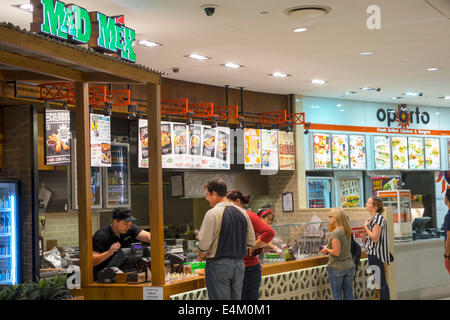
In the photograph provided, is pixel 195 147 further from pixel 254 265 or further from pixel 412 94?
pixel 412 94

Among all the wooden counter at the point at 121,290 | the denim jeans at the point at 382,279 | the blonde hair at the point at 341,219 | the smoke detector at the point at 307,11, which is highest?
the smoke detector at the point at 307,11

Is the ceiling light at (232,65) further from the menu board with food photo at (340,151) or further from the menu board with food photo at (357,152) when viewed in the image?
the menu board with food photo at (357,152)

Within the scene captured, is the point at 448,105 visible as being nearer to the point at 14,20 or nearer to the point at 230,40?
the point at 230,40

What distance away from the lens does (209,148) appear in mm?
10742

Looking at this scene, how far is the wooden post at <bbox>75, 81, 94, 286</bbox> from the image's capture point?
5.52m

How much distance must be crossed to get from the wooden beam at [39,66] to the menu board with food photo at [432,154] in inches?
452

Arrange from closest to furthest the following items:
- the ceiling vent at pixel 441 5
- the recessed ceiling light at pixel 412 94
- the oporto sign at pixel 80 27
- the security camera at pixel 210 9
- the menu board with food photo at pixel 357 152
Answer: the oporto sign at pixel 80 27, the security camera at pixel 210 9, the ceiling vent at pixel 441 5, the recessed ceiling light at pixel 412 94, the menu board with food photo at pixel 357 152

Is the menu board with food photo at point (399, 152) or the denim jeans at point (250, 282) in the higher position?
the menu board with food photo at point (399, 152)

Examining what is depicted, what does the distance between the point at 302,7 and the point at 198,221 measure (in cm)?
687

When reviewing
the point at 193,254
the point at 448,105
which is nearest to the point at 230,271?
the point at 193,254

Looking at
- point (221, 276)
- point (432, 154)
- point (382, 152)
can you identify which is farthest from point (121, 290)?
point (432, 154)

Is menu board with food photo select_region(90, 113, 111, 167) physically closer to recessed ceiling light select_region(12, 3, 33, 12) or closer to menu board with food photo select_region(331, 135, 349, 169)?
recessed ceiling light select_region(12, 3, 33, 12)

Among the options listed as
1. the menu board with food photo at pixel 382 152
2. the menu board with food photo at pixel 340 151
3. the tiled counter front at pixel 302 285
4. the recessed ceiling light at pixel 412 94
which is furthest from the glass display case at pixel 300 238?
the menu board with food photo at pixel 382 152

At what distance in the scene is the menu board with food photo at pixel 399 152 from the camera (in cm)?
1456
